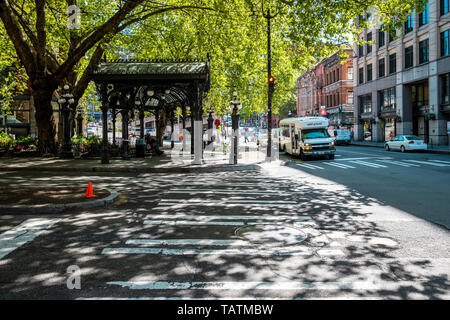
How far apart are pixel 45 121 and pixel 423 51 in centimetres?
3622

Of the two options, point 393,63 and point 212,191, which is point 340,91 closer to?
point 393,63

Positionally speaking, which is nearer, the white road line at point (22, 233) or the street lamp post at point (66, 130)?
the white road line at point (22, 233)

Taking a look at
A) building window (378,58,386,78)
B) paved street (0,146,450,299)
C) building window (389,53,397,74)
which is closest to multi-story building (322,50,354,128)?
building window (378,58,386,78)

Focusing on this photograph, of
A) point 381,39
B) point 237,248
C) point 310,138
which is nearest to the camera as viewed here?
point 237,248

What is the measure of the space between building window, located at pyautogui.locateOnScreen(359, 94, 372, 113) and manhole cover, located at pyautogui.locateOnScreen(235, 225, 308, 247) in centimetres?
4969

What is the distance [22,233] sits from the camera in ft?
21.3

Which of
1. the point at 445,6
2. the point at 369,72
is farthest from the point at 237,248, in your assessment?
the point at 369,72

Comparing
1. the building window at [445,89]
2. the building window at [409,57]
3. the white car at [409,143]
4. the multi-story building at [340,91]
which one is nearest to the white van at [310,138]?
the white car at [409,143]

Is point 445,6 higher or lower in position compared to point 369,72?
higher

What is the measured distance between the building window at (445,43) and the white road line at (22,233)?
125 feet

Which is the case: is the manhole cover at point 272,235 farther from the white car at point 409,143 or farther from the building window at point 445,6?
the building window at point 445,6

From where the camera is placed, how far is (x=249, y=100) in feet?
158

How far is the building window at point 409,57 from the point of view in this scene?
41.5 metres

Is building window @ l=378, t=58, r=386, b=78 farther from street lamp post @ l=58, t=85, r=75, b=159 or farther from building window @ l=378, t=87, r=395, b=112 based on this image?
street lamp post @ l=58, t=85, r=75, b=159
